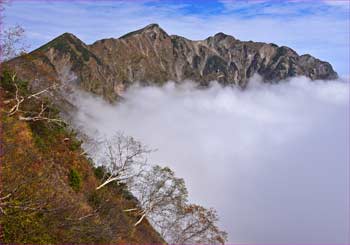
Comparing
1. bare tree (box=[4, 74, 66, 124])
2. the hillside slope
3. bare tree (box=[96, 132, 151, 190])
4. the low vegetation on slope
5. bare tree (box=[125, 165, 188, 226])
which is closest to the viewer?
the hillside slope

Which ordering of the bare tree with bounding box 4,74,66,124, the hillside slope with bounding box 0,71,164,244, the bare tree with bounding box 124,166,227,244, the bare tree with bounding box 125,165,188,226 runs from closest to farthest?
1. the hillside slope with bounding box 0,71,164,244
2. the bare tree with bounding box 4,74,66,124
3. the bare tree with bounding box 124,166,227,244
4. the bare tree with bounding box 125,165,188,226

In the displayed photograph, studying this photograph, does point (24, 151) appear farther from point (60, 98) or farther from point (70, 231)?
point (60, 98)

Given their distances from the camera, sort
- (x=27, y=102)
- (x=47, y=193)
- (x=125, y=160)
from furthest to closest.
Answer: (x=125, y=160) → (x=27, y=102) → (x=47, y=193)

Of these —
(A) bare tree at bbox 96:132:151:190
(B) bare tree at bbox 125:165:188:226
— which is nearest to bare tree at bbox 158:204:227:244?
(B) bare tree at bbox 125:165:188:226

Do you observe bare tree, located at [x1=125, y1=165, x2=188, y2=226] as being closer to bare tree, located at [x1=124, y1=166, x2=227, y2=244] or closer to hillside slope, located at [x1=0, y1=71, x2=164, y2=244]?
bare tree, located at [x1=124, y1=166, x2=227, y2=244]

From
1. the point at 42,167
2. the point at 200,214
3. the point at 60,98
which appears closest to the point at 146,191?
the point at 200,214

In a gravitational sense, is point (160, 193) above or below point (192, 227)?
above

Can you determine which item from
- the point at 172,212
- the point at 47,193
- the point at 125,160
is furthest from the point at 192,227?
the point at 47,193

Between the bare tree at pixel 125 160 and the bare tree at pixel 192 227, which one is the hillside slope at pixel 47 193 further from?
the bare tree at pixel 192 227

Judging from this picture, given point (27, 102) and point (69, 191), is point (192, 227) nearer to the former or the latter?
point (69, 191)
